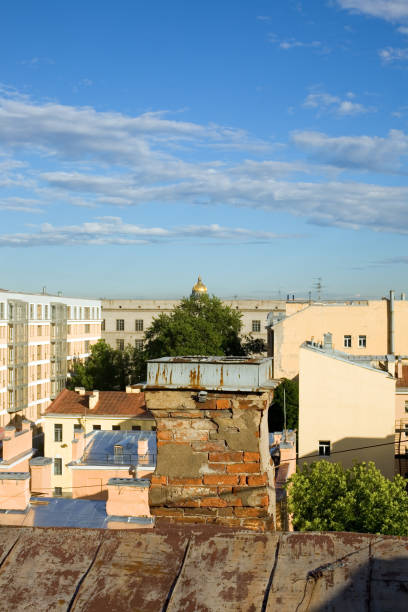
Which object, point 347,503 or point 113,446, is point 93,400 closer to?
point 113,446

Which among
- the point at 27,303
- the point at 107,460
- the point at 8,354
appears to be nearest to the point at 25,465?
the point at 107,460

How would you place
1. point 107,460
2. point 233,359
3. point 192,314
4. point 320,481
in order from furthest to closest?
point 192,314
point 107,460
point 320,481
point 233,359

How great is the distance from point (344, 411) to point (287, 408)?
1043cm

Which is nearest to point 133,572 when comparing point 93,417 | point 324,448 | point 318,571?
A: point 318,571

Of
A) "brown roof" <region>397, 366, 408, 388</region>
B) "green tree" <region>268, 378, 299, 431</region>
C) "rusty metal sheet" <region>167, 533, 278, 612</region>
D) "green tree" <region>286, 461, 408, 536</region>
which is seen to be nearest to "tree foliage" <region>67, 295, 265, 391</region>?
"green tree" <region>268, 378, 299, 431</region>

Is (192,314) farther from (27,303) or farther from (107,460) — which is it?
(107,460)

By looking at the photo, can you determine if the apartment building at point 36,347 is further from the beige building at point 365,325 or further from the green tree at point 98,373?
the beige building at point 365,325

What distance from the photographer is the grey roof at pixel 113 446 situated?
19.8 m

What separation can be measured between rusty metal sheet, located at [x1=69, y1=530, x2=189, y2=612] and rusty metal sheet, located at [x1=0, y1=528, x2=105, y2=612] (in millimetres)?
96

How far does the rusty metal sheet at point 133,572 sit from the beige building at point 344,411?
2157 cm

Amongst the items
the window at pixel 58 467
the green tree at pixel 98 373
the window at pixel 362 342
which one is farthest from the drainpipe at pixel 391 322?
the window at pixel 58 467

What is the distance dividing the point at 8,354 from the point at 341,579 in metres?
45.6

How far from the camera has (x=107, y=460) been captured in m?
20.3

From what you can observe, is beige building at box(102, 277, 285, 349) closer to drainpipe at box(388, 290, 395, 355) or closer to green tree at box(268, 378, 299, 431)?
drainpipe at box(388, 290, 395, 355)
